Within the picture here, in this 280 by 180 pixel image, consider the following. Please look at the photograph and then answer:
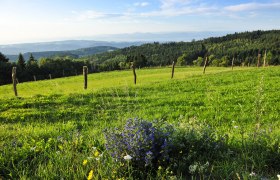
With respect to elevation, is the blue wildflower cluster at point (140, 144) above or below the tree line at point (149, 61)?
above

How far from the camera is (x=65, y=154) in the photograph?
195 inches

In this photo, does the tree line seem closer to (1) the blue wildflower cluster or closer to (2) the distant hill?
(2) the distant hill

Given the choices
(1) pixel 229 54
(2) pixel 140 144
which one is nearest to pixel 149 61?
(1) pixel 229 54

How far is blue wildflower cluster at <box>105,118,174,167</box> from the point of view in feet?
14.1

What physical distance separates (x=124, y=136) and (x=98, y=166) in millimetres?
602

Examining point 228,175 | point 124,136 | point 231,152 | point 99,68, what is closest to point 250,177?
point 228,175

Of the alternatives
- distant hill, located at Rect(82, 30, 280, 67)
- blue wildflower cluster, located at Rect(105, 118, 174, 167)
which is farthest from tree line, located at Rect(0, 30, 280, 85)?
blue wildflower cluster, located at Rect(105, 118, 174, 167)

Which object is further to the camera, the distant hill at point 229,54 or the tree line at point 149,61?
the distant hill at point 229,54

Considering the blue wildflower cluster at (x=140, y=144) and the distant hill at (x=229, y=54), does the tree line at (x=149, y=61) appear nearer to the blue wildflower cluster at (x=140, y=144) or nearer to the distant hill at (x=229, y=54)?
the distant hill at (x=229, y=54)

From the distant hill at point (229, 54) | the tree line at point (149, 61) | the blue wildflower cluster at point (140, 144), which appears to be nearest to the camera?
the blue wildflower cluster at point (140, 144)

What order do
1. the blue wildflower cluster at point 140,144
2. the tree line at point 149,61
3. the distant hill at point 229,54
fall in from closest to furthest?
1. the blue wildflower cluster at point 140,144
2. the tree line at point 149,61
3. the distant hill at point 229,54

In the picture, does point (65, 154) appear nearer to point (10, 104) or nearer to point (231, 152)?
point (231, 152)

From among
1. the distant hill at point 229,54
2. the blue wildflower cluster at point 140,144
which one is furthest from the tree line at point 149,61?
the blue wildflower cluster at point 140,144

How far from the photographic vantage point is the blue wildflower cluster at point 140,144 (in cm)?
430
